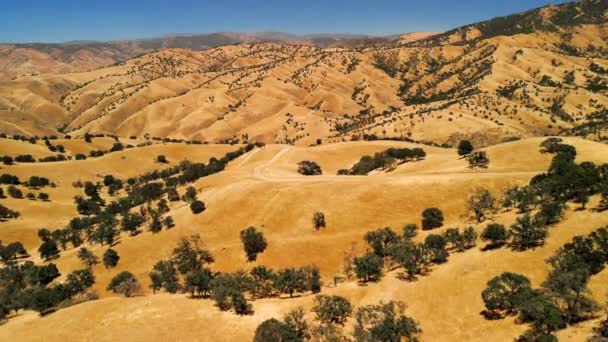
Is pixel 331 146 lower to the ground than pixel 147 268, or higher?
higher

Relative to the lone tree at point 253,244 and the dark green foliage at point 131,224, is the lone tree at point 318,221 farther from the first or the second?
the dark green foliage at point 131,224

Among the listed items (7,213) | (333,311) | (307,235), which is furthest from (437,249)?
(7,213)

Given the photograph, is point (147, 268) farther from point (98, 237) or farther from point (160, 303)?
point (160, 303)

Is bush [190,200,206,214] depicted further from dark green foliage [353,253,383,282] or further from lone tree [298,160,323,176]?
dark green foliage [353,253,383,282]

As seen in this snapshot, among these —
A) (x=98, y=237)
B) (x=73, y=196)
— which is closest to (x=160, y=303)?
(x=98, y=237)

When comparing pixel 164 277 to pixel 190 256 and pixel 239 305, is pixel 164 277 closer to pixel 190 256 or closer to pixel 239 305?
pixel 190 256

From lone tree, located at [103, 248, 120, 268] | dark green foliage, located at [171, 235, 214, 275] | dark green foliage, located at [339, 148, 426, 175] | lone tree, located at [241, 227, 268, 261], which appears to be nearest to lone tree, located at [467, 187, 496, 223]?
lone tree, located at [241, 227, 268, 261]
